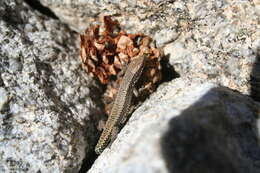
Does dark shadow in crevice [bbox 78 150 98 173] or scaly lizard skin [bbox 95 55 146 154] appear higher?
scaly lizard skin [bbox 95 55 146 154]

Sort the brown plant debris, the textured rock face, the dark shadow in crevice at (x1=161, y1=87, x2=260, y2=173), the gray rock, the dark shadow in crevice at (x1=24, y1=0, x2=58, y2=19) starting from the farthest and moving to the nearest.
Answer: the dark shadow in crevice at (x1=24, y1=0, x2=58, y2=19)
the brown plant debris
the gray rock
the textured rock face
the dark shadow in crevice at (x1=161, y1=87, x2=260, y2=173)

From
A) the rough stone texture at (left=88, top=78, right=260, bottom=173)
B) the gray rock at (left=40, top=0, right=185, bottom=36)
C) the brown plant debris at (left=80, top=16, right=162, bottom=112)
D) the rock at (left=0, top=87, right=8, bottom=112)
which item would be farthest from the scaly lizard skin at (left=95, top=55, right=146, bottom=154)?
the rock at (left=0, top=87, right=8, bottom=112)

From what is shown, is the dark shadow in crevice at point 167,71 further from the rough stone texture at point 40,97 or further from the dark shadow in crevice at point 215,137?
the dark shadow in crevice at point 215,137

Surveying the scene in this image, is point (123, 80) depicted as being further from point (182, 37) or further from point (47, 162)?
point (47, 162)

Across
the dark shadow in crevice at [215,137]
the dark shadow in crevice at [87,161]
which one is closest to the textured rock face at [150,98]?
the dark shadow in crevice at [215,137]

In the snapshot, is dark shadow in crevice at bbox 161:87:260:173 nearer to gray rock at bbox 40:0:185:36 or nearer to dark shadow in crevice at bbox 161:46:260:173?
dark shadow in crevice at bbox 161:46:260:173

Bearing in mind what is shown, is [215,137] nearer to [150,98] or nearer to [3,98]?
[150,98]
